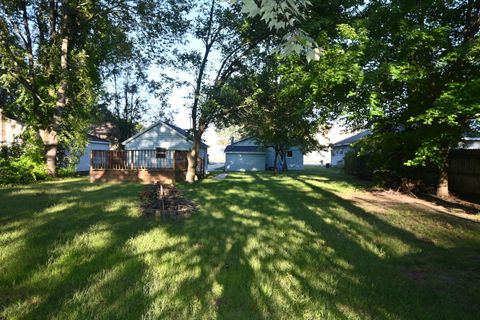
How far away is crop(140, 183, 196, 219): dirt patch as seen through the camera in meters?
8.57

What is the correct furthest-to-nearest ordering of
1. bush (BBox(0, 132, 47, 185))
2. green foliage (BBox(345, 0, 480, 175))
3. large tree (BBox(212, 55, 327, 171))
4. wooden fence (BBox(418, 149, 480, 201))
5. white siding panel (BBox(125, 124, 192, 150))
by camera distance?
white siding panel (BBox(125, 124, 192, 150)) → large tree (BBox(212, 55, 327, 171)) → bush (BBox(0, 132, 47, 185)) → wooden fence (BBox(418, 149, 480, 201)) → green foliage (BBox(345, 0, 480, 175))

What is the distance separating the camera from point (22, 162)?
732 inches

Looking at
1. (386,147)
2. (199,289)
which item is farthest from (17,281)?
(386,147)

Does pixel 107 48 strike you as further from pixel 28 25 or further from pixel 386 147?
pixel 386 147

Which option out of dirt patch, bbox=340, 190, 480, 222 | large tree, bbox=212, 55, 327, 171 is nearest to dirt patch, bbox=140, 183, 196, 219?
dirt patch, bbox=340, 190, 480, 222

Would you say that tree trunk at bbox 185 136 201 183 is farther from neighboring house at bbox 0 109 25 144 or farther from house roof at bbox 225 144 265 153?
house roof at bbox 225 144 265 153

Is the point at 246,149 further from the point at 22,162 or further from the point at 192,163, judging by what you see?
the point at 22,162

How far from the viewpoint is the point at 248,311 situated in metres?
3.60

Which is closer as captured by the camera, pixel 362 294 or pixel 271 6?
pixel 271 6

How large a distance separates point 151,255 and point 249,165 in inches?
1478

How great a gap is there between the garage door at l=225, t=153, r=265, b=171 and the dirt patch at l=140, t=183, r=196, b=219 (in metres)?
32.6

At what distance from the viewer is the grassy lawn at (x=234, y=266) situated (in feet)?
12.0

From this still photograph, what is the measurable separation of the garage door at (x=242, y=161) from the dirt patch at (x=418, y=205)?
28.7m

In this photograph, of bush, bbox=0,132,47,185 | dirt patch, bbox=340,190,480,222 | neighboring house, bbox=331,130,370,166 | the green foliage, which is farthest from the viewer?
neighboring house, bbox=331,130,370,166
